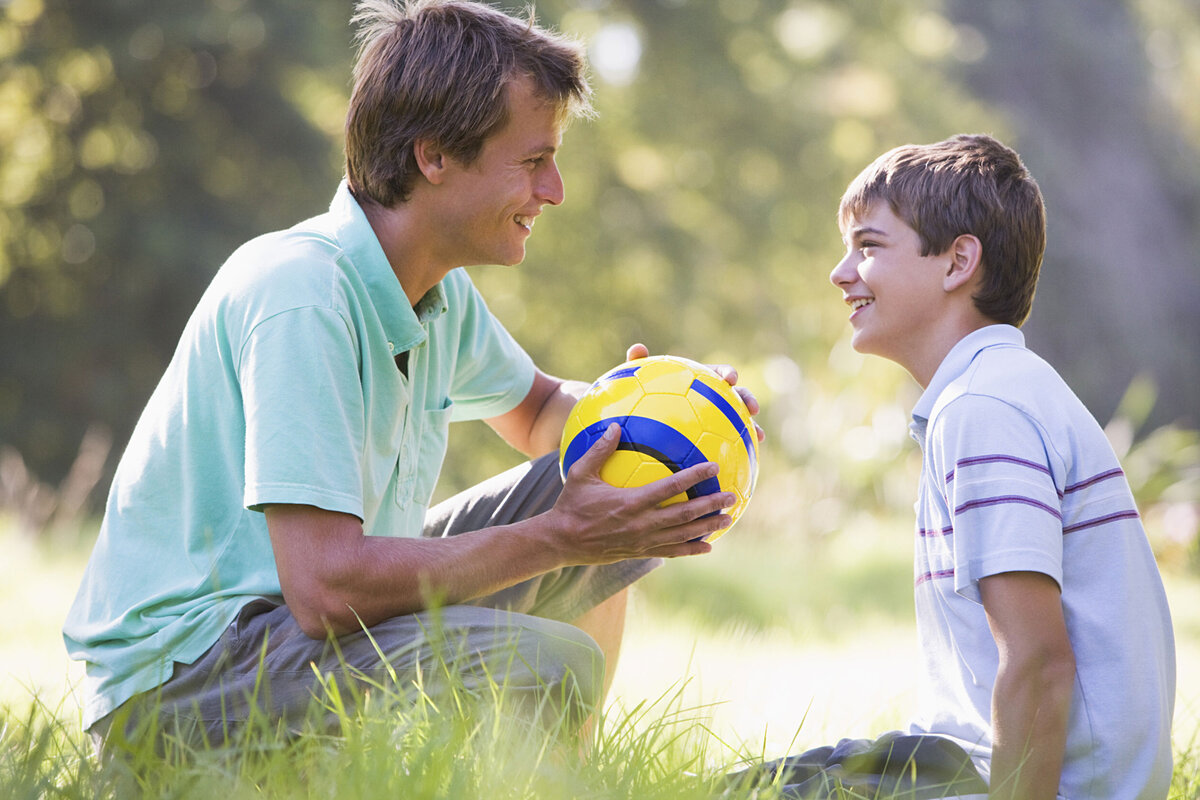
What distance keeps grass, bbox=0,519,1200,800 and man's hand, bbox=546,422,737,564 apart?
13.3 inches

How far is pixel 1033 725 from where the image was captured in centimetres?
219

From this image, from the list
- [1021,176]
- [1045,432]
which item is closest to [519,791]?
[1045,432]

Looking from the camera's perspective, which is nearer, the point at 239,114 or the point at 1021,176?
the point at 1021,176

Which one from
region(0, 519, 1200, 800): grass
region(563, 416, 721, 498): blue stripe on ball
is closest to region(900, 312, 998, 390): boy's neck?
region(563, 416, 721, 498): blue stripe on ball

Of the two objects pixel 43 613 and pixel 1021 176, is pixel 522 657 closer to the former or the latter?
pixel 1021 176

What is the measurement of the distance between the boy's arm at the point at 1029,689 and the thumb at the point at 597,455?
0.88 metres

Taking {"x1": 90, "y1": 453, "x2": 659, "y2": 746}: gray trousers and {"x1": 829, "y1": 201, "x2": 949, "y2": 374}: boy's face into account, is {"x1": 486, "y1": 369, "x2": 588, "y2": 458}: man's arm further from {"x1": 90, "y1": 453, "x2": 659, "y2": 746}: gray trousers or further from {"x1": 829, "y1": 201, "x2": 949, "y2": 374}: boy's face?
{"x1": 90, "y1": 453, "x2": 659, "y2": 746}: gray trousers

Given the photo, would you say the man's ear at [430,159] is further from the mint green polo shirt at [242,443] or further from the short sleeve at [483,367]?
the short sleeve at [483,367]

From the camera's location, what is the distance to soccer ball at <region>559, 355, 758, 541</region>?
2596mm

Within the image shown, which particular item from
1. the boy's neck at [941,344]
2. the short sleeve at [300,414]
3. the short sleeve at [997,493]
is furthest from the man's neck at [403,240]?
the short sleeve at [997,493]

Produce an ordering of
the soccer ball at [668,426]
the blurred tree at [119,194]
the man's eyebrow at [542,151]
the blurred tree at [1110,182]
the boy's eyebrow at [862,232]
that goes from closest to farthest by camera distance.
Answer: the soccer ball at [668,426], the boy's eyebrow at [862,232], the man's eyebrow at [542,151], the blurred tree at [119,194], the blurred tree at [1110,182]

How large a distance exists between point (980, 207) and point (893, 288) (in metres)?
0.30

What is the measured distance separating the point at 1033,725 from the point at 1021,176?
4.82ft

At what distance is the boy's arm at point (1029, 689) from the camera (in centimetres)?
218
